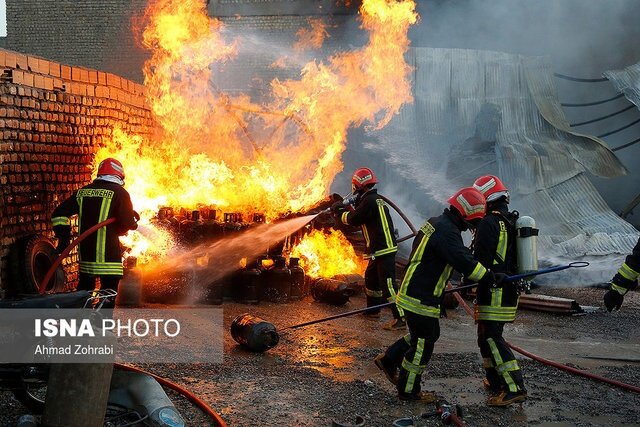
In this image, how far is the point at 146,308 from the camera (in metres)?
8.59

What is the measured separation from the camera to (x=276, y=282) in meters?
9.36

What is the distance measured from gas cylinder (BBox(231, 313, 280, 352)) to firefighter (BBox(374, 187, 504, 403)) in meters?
1.66

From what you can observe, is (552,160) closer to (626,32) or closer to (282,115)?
(626,32)

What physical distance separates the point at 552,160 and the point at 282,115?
19.1ft

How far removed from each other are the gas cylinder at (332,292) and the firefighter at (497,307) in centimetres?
373

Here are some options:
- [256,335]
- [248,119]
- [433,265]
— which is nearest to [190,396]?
[256,335]

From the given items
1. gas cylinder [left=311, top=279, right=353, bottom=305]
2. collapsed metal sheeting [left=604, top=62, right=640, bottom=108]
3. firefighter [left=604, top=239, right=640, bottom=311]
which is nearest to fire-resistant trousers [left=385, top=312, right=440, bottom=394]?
firefighter [left=604, top=239, right=640, bottom=311]

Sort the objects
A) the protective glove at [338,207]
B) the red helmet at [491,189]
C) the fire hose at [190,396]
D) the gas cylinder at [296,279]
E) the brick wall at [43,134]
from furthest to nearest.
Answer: the gas cylinder at [296,279] → the protective glove at [338,207] → the brick wall at [43,134] → the red helmet at [491,189] → the fire hose at [190,396]

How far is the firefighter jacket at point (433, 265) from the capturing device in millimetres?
5238

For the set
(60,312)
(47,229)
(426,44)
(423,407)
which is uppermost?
(426,44)

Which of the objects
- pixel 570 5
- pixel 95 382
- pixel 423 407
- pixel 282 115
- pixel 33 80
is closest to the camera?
pixel 95 382

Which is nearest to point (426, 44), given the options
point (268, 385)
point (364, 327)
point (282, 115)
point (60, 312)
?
point (282, 115)

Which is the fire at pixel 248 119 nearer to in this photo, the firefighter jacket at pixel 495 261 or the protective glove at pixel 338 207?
the protective glove at pixel 338 207

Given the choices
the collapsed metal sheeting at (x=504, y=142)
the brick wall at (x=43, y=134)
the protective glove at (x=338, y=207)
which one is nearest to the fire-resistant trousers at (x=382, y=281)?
the protective glove at (x=338, y=207)
